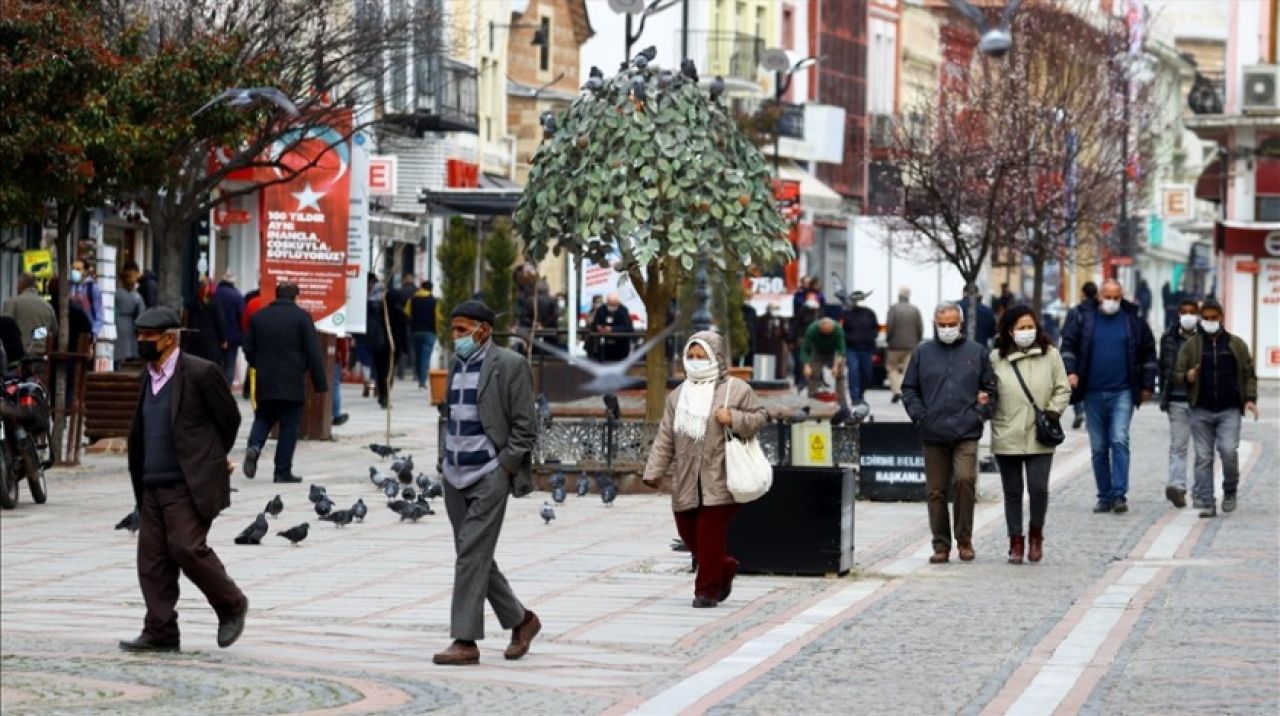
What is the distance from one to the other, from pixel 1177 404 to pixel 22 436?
342 inches

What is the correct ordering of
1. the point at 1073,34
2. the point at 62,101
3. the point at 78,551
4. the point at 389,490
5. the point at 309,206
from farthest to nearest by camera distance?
the point at 1073,34 < the point at 309,206 < the point at 62,101 < the point at 389,490 < the point at 78,551

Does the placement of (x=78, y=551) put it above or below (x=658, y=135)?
below

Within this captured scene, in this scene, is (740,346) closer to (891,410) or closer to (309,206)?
(891,410)

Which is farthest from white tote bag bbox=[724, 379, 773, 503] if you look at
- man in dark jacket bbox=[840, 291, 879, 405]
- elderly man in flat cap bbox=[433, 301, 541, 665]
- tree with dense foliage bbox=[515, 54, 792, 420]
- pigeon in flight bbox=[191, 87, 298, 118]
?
man in dark jacket bbox=[840, 291, 879, 405]

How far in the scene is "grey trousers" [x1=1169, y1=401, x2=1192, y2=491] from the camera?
76.3ft

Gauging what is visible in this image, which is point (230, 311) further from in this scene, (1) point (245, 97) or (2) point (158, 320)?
(2) point (158, 320)

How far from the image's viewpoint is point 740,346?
44812mm

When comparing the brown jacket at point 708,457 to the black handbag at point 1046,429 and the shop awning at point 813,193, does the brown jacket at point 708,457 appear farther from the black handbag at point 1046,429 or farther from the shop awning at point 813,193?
the shop awning at point 813,193

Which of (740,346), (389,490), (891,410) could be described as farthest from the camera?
(740,346)

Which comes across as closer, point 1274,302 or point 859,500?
point 859,500

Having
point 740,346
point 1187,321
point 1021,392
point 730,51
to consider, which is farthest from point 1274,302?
point 1021,392

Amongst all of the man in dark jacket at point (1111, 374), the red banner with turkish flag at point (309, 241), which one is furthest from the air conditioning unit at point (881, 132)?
the man in dark jacket at point (1111, 374)

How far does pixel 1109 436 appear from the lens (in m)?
22.9

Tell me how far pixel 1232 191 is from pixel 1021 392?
4295 centimetres
